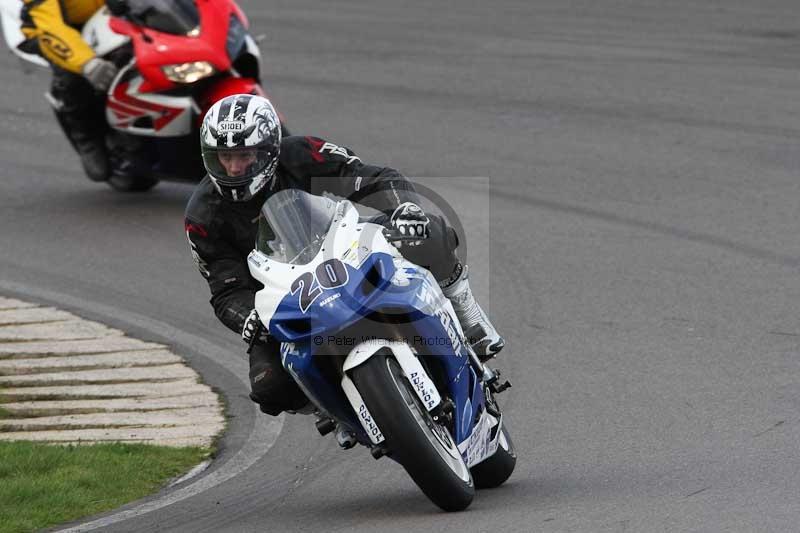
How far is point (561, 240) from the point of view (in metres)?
10.9

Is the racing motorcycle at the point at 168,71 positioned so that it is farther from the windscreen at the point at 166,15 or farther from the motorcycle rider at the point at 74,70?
the motorcycle rider at the point at 74,70

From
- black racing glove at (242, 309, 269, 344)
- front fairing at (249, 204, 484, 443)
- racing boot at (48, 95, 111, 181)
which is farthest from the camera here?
racing boot at (48, 95, 111, 181)

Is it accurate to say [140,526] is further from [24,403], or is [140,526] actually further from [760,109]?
[760,109]

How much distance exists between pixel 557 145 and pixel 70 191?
4.16 metres

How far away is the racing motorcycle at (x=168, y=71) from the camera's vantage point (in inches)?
456

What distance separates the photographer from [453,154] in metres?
13.4

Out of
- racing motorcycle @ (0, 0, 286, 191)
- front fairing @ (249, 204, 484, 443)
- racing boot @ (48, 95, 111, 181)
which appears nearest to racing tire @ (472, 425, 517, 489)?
front fairing @ (249, 204, 484, 443)

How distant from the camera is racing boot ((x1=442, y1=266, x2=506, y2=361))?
661 cm

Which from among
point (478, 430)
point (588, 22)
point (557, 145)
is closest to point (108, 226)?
point (557, 145)

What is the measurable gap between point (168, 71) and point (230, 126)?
5.40 m

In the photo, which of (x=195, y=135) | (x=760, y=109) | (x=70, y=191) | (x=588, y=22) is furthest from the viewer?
(x=588, y=22)

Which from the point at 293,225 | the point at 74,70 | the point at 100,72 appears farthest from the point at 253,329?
the point at 74,70

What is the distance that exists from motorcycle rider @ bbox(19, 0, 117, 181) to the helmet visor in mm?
5654

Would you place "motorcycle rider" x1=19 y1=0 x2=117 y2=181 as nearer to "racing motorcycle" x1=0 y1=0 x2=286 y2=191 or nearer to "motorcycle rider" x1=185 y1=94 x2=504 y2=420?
"racing motorcycle" x1=0 y1=0 x2=286 y2=191
